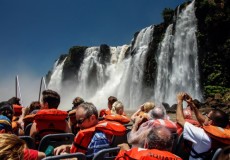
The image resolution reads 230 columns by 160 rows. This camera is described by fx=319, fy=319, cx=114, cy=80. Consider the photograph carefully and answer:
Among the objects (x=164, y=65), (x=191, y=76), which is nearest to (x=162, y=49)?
(x=164, y=65)

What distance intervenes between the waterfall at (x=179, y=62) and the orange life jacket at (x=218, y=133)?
29680mm

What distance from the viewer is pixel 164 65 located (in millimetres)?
36344

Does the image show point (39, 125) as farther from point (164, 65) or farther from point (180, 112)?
point (164, 65)

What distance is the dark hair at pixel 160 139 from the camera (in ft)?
9.68

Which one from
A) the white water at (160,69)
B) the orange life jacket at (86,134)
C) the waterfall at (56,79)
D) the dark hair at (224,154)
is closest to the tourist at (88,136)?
the orange life jacket at (86,134)

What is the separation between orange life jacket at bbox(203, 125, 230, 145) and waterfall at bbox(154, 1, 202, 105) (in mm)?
29680

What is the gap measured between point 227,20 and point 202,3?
130 inches

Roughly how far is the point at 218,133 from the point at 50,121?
2458 millimetres

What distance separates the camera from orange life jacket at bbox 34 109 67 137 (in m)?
4.73

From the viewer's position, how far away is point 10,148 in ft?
6.82

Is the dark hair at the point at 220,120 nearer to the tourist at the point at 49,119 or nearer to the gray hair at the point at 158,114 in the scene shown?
the gray hair at the point at 158,114

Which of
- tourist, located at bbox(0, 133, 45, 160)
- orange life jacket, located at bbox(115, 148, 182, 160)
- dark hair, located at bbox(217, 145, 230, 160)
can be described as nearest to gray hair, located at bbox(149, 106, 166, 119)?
dark hair, located at bbox(217, 145, 230, 160)

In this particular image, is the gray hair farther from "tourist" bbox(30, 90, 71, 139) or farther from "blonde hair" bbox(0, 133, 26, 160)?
"blonde hair" bbox(0, 133, 26, 160)

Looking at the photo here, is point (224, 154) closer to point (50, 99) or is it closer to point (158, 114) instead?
point (158, 114)
